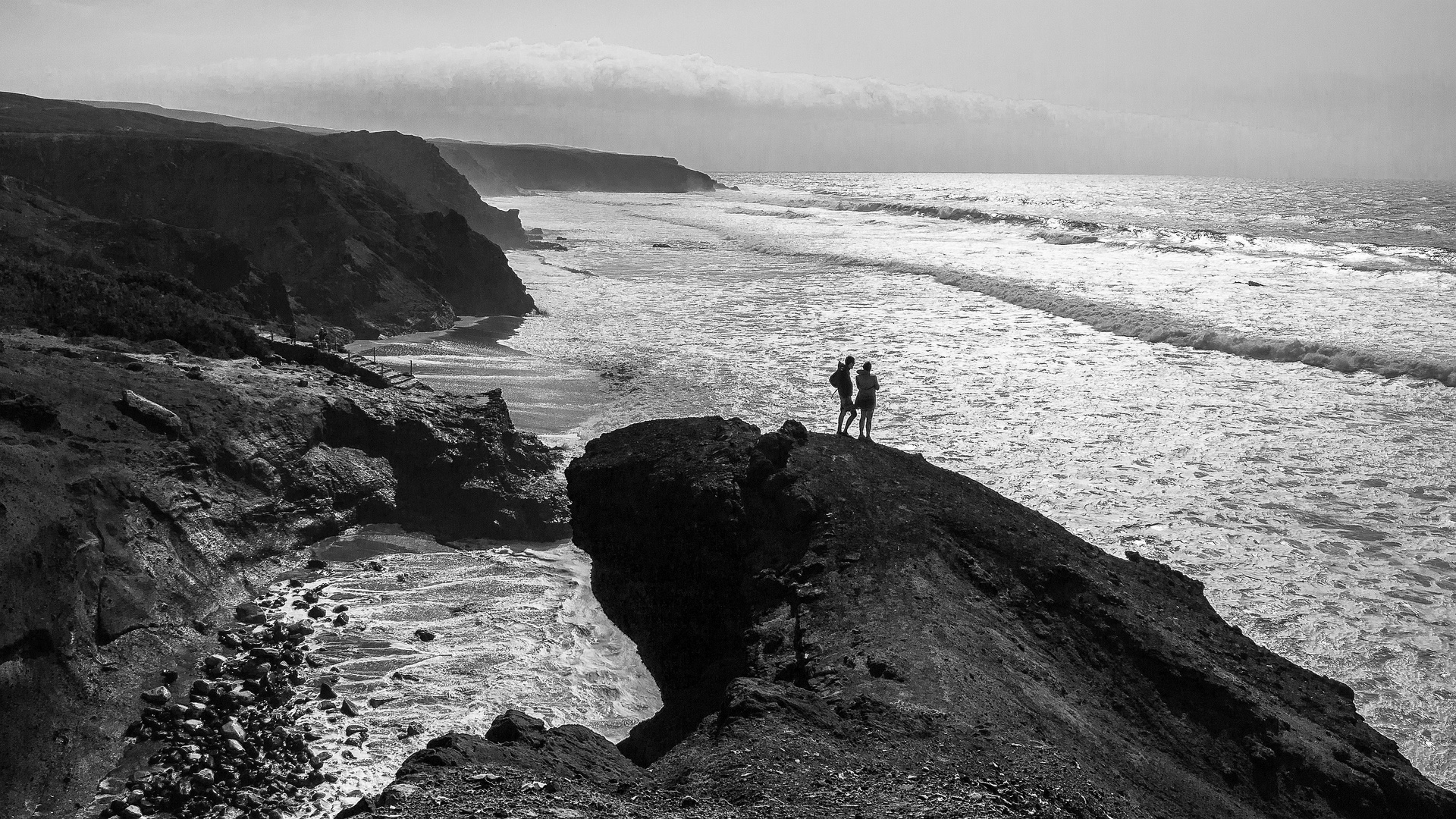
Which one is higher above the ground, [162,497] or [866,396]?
[866,396]

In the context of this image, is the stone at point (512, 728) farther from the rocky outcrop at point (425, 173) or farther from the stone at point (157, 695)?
the rocky outcrop at point (425, 173)

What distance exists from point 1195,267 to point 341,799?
42.6 meters

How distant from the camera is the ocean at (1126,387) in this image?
11.8 metres

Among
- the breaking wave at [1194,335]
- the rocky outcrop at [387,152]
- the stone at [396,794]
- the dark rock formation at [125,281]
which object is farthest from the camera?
the rocky outcrop at [387,152]

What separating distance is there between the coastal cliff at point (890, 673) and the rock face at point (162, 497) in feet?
11.8

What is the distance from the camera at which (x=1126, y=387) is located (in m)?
22.3

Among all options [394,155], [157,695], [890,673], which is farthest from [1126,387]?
[394,155]

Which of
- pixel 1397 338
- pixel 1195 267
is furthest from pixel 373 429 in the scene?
pixel 1195 267

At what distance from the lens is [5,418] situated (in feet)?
31.8

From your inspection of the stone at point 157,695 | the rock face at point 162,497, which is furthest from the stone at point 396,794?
the stone at point 157,695

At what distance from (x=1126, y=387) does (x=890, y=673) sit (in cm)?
1745

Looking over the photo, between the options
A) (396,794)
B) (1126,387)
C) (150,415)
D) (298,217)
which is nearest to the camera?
(396,794)

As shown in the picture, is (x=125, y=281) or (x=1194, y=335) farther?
(x=1194, y=335)

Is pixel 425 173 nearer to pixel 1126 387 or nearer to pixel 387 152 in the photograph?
pixel 387 152
